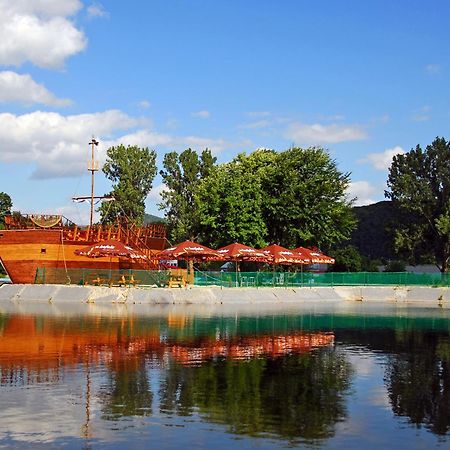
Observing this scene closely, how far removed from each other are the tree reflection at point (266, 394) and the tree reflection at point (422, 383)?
4.03ft

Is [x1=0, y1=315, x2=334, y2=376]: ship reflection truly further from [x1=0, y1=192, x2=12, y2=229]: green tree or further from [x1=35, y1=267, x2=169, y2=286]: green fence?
[x1=0, y1=192, x2=12, y2=229]: green tree

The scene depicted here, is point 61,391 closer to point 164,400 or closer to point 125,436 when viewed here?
point 164,400

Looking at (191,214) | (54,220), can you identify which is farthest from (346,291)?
(191,214)

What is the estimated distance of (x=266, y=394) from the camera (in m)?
14.9

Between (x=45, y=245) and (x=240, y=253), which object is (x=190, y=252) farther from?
(x=45, y=245)

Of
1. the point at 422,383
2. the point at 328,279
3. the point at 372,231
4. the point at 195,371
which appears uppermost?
the point at 372,231

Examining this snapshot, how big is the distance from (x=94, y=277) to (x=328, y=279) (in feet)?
62.4

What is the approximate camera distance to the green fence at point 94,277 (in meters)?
46.8

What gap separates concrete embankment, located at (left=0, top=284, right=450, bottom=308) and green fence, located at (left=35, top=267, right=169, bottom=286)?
6.08 feet

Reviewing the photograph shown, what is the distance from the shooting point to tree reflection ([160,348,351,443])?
12.2 metres

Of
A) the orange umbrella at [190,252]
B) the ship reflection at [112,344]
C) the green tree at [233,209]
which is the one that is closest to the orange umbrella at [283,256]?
the orange umbrella at [190,252]

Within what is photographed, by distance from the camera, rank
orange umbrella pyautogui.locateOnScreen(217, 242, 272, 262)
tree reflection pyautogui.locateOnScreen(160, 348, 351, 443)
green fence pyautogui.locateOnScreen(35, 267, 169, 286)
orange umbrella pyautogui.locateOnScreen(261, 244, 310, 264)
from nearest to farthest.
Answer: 1. tree reflection pyautogui.locateOnScreen(160, 348, 351, 443)
2. green fence pyautogui.locateOnScreen(35, 267, 169, 286)
3. orange umbrella pyautogui.locateOnScreen(217, 242, 272, 262)
4. orange umbrella pyautogui.locateOnScreen(261, 244, 310, 264)

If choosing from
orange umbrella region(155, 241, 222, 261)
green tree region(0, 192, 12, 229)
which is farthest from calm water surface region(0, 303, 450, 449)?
green tree region(0, 192, 12, 229)

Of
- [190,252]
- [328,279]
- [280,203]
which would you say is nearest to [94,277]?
[190,252]
